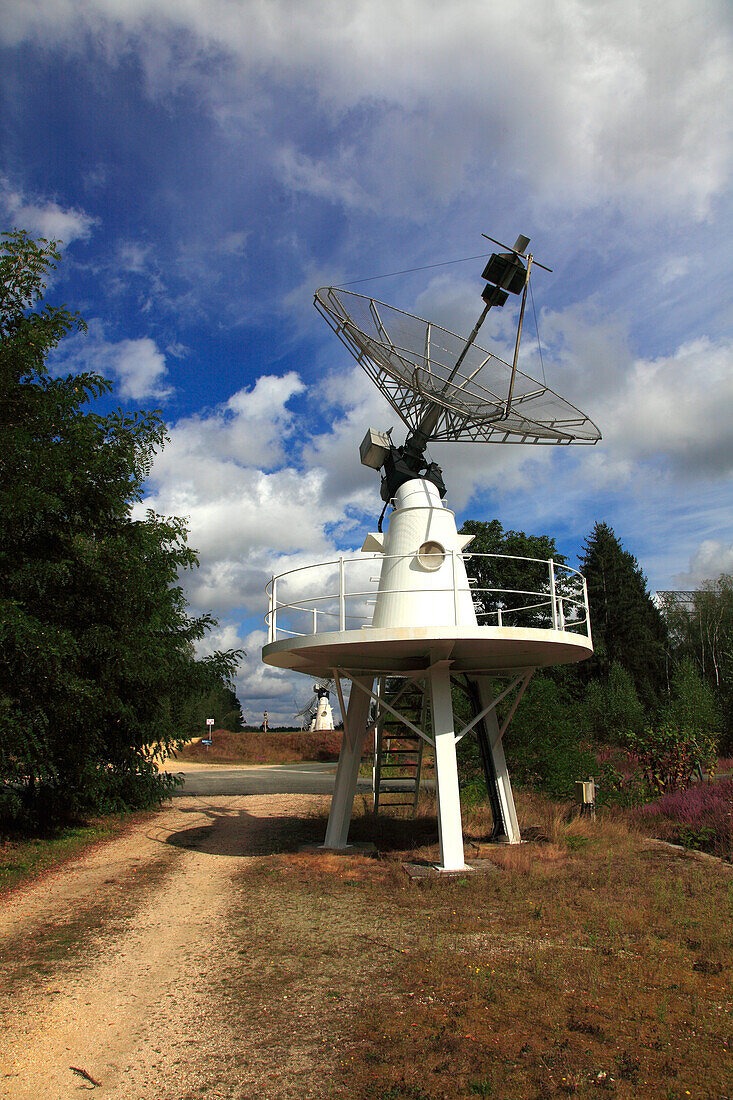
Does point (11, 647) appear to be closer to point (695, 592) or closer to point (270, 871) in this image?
point (270, 871)

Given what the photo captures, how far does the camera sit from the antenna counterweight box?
1633cm

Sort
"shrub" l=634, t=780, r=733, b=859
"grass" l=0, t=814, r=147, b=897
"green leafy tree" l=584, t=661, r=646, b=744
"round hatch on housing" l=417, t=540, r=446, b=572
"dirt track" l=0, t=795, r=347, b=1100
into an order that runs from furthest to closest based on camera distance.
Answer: "green leafy tree" l=584, t=661, r=646, b=744 → "shrub" l=634, t=780, r=733, b=859 → "round hatch on housing" l=417, t=540, r=446, b=572 → "grass" l=0, t=814, r=147, b=897 → "dirt track" l=0, t=795, r=347, b=1100

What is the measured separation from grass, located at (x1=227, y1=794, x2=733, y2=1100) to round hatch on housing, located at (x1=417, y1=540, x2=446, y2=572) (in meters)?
5.71

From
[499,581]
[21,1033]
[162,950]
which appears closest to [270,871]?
[162,950]

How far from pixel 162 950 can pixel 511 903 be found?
16.6 feet

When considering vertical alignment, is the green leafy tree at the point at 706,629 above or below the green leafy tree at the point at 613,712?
above

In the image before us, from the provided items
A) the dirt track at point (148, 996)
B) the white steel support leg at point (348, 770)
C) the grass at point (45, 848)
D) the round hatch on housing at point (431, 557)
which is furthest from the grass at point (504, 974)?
the round hatch on housing at point (431, 557)

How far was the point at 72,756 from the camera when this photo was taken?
1566 cm

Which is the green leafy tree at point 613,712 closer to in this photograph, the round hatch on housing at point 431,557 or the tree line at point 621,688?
the tree line at point 621,688

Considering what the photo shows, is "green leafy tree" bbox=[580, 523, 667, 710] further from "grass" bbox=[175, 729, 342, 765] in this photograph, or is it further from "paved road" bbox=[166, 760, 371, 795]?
"paved road" bbox=[166, 760, 371, 795]

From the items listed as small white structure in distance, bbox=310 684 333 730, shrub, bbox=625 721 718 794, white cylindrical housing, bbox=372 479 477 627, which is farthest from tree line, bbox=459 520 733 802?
small white structure in distance, bbox=310 684 333 730

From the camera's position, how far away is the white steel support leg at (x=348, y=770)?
14.8m

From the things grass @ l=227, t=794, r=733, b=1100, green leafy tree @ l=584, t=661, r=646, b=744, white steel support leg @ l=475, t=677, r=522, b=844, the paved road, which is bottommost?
grass @ l=227, t=794, r=733, b=1100

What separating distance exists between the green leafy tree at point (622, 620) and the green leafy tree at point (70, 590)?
143 feet
